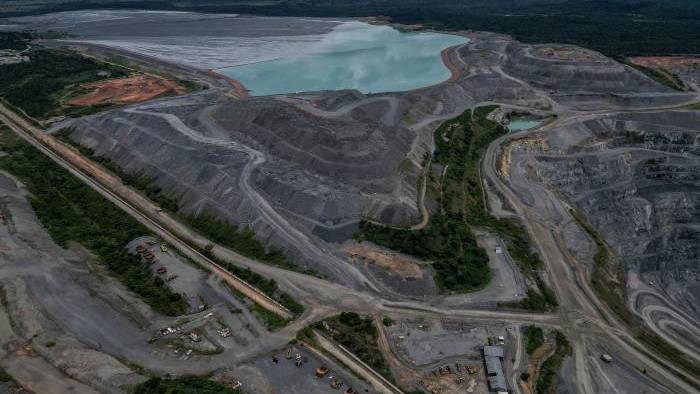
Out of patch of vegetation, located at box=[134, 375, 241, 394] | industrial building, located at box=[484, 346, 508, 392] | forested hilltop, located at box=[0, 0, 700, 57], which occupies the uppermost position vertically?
forested hilltop, located at box=[0, 0, 700, 57]

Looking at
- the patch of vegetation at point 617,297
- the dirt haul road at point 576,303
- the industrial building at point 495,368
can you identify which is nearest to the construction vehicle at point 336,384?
the industrial building at point 495,368

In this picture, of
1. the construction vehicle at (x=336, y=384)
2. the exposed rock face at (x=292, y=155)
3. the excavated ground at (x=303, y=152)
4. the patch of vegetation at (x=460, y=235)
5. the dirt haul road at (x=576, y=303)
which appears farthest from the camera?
the exposed rock face at (x=292, y=155)

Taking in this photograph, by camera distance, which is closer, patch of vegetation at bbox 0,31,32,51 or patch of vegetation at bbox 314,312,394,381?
patch of vegetation at bbox 314,312,394,381

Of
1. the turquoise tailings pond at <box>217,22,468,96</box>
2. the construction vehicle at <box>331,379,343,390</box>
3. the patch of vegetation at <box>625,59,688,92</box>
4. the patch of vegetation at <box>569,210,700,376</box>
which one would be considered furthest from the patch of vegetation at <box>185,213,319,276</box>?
the patch of vegetation at <box>625,59,688,92</box>

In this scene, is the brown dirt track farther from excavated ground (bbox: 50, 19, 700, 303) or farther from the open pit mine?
excavated ground (bbox: 50, 19, 700, 303)

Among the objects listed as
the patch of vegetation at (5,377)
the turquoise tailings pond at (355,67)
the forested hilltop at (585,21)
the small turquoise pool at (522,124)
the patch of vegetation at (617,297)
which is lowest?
the patch of vegetation at (617,297)

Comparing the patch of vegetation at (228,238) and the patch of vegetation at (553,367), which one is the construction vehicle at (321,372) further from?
the patch of vegetation at (553,367)
